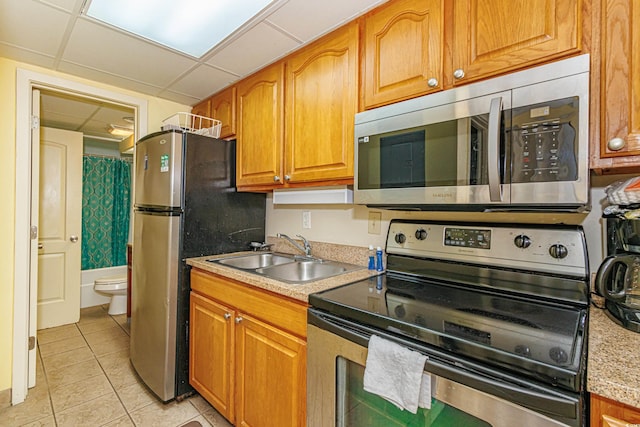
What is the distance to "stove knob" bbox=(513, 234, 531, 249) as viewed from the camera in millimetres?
1144

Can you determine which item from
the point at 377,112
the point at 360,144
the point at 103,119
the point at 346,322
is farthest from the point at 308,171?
the point at 103,119

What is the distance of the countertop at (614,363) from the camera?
23.2 inches

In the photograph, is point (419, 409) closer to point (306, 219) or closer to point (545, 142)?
point (545, 142)

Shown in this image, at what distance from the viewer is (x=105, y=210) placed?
4012 millimetres

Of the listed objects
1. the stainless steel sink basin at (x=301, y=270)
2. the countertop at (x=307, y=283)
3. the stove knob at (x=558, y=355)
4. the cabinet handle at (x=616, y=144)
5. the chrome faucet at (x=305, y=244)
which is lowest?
the stainless steel sink basin at (x=301, y=270)

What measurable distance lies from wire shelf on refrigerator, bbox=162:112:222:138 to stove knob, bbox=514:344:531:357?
2.02 m

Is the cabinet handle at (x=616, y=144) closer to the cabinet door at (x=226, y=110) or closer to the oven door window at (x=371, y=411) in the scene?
the oven door window at (x=371, y=411)

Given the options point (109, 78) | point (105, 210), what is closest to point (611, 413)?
point (109, 78)

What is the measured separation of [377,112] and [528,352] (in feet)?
3.34

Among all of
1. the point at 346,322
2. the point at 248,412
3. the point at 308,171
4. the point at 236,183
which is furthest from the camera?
the point at 236,183

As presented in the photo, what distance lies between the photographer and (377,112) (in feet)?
4.39

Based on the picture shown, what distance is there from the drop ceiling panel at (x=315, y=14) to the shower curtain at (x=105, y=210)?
3664 mm

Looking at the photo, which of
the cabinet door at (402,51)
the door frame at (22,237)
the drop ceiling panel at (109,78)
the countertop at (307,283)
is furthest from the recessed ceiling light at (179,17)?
the countertop at (307,283)

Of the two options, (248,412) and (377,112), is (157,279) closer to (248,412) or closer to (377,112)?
(248,412)
